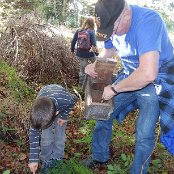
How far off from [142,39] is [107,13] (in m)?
0.38

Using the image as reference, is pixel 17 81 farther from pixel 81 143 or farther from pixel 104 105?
pixel 104 105

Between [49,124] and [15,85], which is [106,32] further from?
[15,85]

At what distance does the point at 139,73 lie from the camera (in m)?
2.74

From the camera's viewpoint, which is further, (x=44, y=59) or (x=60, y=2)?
(x=60, y=2)

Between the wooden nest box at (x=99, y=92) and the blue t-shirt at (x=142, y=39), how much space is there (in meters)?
0.27

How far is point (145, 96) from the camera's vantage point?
324 centimetres

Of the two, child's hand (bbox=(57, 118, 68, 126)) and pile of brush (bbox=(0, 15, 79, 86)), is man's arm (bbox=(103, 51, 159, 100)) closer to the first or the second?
child's hand (bbox=(57, 118, 68, 126))

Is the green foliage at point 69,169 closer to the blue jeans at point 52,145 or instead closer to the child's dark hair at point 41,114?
the blue jeans at point 52,145

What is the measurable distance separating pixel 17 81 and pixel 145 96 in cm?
245

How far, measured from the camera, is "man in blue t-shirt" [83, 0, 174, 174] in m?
2.74

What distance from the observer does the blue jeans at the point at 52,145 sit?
12.4 feet

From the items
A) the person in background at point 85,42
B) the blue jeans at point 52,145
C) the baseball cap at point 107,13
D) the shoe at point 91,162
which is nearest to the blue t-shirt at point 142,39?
the baseball cap at point 107,13

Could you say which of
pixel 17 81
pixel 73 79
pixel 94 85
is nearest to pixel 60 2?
pixel 73 79

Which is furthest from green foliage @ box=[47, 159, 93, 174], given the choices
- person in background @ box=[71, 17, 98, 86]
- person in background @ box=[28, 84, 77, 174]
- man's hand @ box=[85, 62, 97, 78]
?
person in background @ box=[71, 17, 98, 86]
